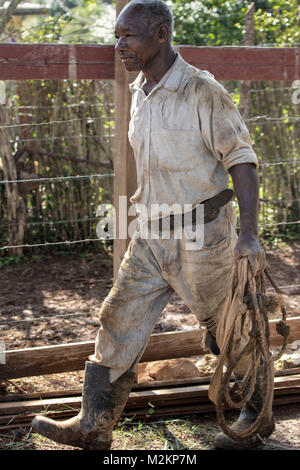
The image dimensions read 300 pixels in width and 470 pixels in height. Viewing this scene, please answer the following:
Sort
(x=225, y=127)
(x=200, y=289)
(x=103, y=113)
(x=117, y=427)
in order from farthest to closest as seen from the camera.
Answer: (x=103, y=113)
(x=117, y=427)
(x=200, y=289)
(x=225, y=127)

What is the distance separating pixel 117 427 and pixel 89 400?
1.60ft

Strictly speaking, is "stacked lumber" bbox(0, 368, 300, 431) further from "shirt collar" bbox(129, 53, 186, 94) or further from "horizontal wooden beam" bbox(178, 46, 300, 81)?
"horizontal wooden beam" bbox(178, 46, 300, 81)

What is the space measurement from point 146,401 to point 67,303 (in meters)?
2.38

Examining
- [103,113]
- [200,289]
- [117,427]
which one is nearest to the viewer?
[200,289]

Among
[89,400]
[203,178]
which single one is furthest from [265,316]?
[89,400]

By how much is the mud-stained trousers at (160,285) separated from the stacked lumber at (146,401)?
59 cm

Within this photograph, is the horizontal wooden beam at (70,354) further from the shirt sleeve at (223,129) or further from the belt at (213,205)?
the shirt sleeve at (223,129)

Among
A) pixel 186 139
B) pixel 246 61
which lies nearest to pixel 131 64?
pixel 186 139

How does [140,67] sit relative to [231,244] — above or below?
above

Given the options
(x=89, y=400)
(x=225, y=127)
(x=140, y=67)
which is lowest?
(x=89, y=400)

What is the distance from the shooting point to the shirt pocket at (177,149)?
3008 mm

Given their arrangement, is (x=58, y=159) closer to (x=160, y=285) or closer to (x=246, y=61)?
(x=246, y=61)
